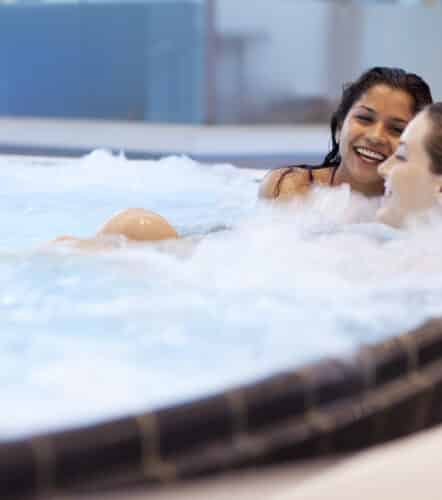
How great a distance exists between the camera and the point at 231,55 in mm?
7602

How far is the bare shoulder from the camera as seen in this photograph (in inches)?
117

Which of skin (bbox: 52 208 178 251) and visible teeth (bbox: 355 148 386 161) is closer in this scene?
skin (bbox: 52 208 178 251)

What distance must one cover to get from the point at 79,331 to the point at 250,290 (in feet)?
1.13

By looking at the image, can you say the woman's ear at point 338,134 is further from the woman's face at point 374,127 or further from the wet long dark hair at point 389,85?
the woman's face at point 374,127

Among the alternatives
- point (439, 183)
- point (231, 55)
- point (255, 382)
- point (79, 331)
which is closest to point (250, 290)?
point (79, 331)

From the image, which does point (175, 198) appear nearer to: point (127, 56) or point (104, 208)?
point (104, 208)

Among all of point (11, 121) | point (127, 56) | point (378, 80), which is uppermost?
point (378, 80)

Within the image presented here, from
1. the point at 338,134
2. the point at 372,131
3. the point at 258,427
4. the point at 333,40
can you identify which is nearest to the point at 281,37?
the point at 333,40

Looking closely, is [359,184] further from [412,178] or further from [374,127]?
[412,178]

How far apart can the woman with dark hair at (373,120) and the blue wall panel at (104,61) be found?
4.96 meters

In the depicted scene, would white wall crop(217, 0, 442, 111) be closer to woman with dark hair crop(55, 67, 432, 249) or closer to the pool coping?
woman with dark hair crop(55, 67, 432, 249)

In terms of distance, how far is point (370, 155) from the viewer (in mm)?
2730

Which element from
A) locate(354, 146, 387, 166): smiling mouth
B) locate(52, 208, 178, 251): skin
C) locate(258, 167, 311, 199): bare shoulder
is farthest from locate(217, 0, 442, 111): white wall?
locate(52, 208, 178, 251): skin

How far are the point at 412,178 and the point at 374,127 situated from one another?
568 mm
